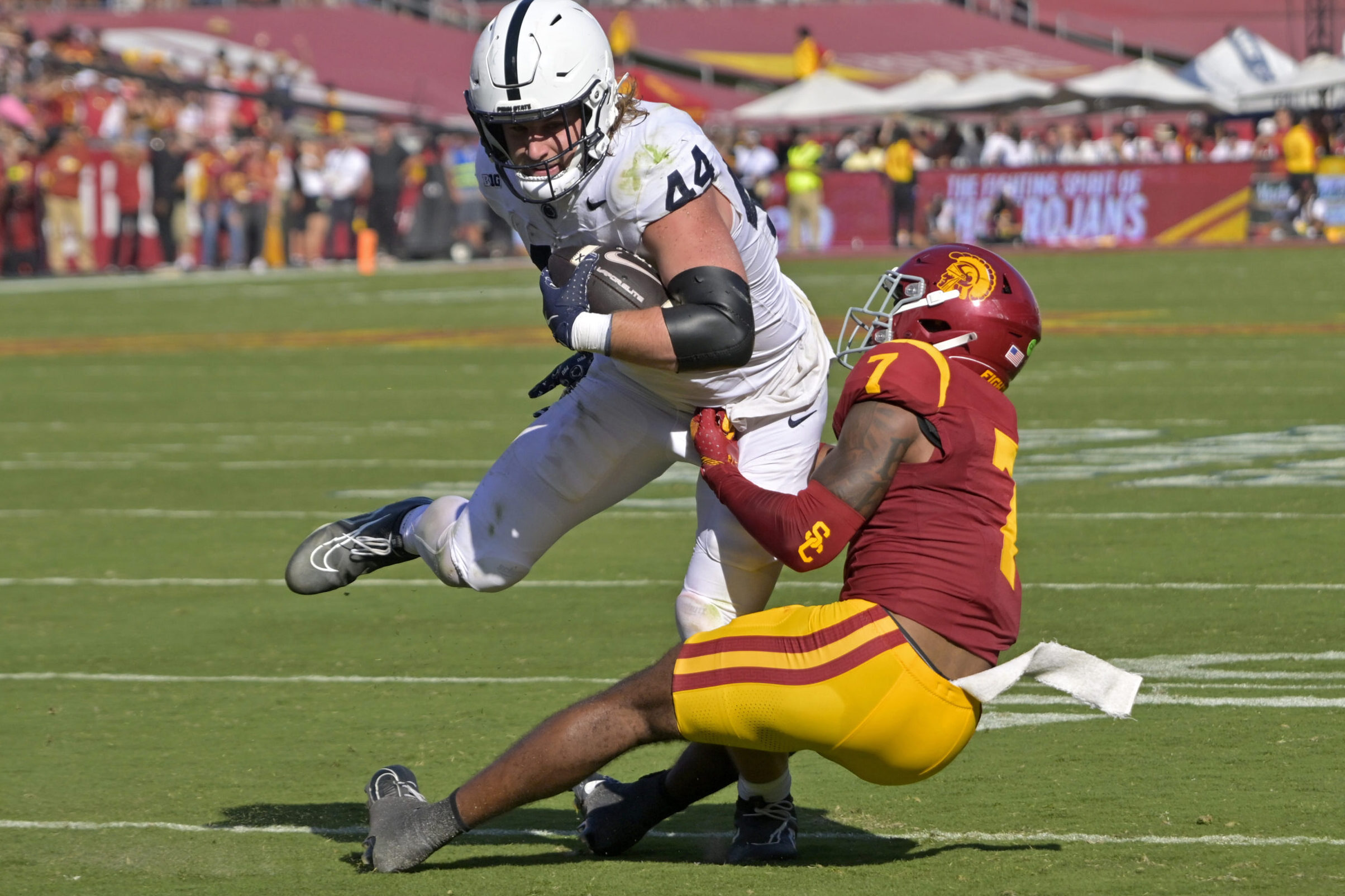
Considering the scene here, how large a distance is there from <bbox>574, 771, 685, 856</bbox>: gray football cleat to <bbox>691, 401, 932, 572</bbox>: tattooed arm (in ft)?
2.76

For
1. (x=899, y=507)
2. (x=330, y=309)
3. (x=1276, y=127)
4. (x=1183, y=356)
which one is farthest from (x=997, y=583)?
(x=1276, y=127)

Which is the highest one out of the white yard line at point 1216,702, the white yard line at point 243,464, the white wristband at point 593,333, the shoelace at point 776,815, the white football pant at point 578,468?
the white wristband at point 593,333

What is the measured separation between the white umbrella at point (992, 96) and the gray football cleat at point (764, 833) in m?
34.2

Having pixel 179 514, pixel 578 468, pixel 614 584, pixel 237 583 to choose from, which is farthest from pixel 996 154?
pixel 578 468

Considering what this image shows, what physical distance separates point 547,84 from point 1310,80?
3659 cm

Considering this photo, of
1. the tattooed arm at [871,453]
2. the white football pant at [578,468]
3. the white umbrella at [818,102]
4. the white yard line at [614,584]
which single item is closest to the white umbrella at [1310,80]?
the white umbrella at [818,102]

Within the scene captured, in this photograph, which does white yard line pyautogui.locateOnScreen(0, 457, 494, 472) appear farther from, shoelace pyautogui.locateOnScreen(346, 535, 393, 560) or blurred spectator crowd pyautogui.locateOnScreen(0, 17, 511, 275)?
blurred spectator crowd pyautogui.locateOnScreen(0, 17, 511, 275)

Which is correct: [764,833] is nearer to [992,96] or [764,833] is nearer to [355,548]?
[355,548]

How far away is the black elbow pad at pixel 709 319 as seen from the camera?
171 inches

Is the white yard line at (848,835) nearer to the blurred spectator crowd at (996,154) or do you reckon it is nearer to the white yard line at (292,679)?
the white yard line at (292,679)

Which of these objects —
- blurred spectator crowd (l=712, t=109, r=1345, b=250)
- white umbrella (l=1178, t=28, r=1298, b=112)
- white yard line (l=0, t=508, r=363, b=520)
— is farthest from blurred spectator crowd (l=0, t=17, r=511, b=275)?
white yard line (l=0, t=508, r=363, b=520)

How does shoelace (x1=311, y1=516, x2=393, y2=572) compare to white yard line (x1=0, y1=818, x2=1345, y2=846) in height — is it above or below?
above

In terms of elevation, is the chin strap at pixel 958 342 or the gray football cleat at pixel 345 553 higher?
the chin strap at pixel 958 342

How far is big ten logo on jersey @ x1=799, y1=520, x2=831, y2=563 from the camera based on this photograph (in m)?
4.02
